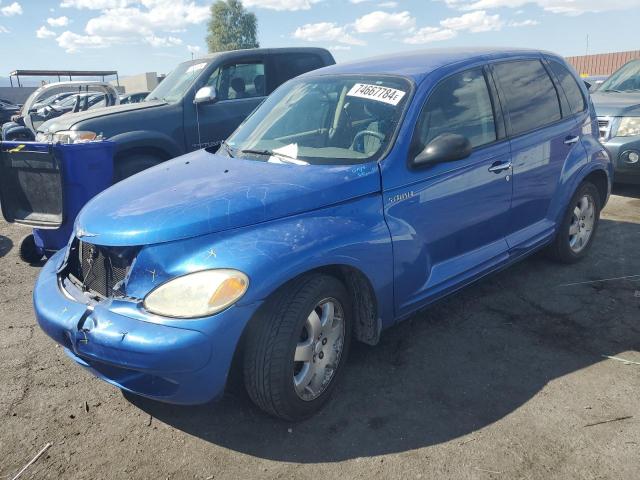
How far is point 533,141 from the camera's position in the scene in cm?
392

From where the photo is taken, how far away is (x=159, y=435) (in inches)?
106

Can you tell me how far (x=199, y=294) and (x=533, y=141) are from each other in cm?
277

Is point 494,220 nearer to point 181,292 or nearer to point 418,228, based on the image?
point 418,228

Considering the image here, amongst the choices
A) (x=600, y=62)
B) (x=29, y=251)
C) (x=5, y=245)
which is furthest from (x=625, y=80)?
(x=600, y=62)

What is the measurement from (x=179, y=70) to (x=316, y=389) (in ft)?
18.9

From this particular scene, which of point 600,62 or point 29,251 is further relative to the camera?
point 600,62

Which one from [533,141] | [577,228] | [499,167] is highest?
[533,141]

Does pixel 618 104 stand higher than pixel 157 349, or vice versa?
pixel 618 104

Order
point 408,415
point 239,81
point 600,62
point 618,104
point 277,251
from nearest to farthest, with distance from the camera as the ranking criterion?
point 277,251 < point 408,415 < point 239,81 < point 618,104 < point 600,62

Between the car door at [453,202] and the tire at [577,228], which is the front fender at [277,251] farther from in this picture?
the tire at [577,228]

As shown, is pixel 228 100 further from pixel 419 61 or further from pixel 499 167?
pixel 499 167

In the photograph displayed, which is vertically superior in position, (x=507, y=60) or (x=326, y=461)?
(x=507, y=60)

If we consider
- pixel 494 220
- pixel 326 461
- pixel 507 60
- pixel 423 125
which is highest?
pixel 507 60

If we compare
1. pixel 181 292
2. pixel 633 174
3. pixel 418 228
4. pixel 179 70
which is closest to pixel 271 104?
pixel 418 228
